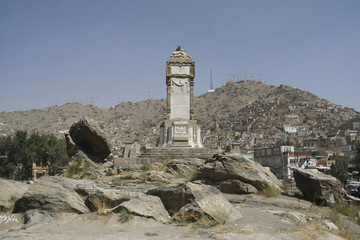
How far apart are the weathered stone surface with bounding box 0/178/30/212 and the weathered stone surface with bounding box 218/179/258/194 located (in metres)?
6.02

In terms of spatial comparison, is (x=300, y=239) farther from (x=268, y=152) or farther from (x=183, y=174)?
(x=268, y=152)

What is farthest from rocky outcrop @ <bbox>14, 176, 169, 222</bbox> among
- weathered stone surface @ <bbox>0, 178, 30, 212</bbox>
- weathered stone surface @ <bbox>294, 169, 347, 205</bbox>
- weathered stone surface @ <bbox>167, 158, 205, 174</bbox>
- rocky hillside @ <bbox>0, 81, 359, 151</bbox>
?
rocky hillside @ <bbox>0, 81, 359, 151</bbox>

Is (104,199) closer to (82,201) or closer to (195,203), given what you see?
(82,201)

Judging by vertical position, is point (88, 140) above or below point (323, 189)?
above

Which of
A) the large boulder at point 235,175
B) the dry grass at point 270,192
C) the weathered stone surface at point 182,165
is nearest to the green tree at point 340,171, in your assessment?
the weathered stone surface at point 182,165

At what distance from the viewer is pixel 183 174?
42.5ft

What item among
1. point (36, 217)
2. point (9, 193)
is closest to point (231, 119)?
point (9, 193)

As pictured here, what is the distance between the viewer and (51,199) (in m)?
7.91

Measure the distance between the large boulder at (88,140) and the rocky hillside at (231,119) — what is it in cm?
10571

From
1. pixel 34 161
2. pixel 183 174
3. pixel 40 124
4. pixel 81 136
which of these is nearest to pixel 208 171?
pixel 183 174

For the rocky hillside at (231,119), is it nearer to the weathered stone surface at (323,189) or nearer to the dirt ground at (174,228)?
the weathered stone surface at (323,189)

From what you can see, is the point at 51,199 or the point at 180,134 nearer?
the point at 51,199

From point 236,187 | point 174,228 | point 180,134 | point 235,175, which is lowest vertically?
point 174,228

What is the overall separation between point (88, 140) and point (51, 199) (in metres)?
9.49
